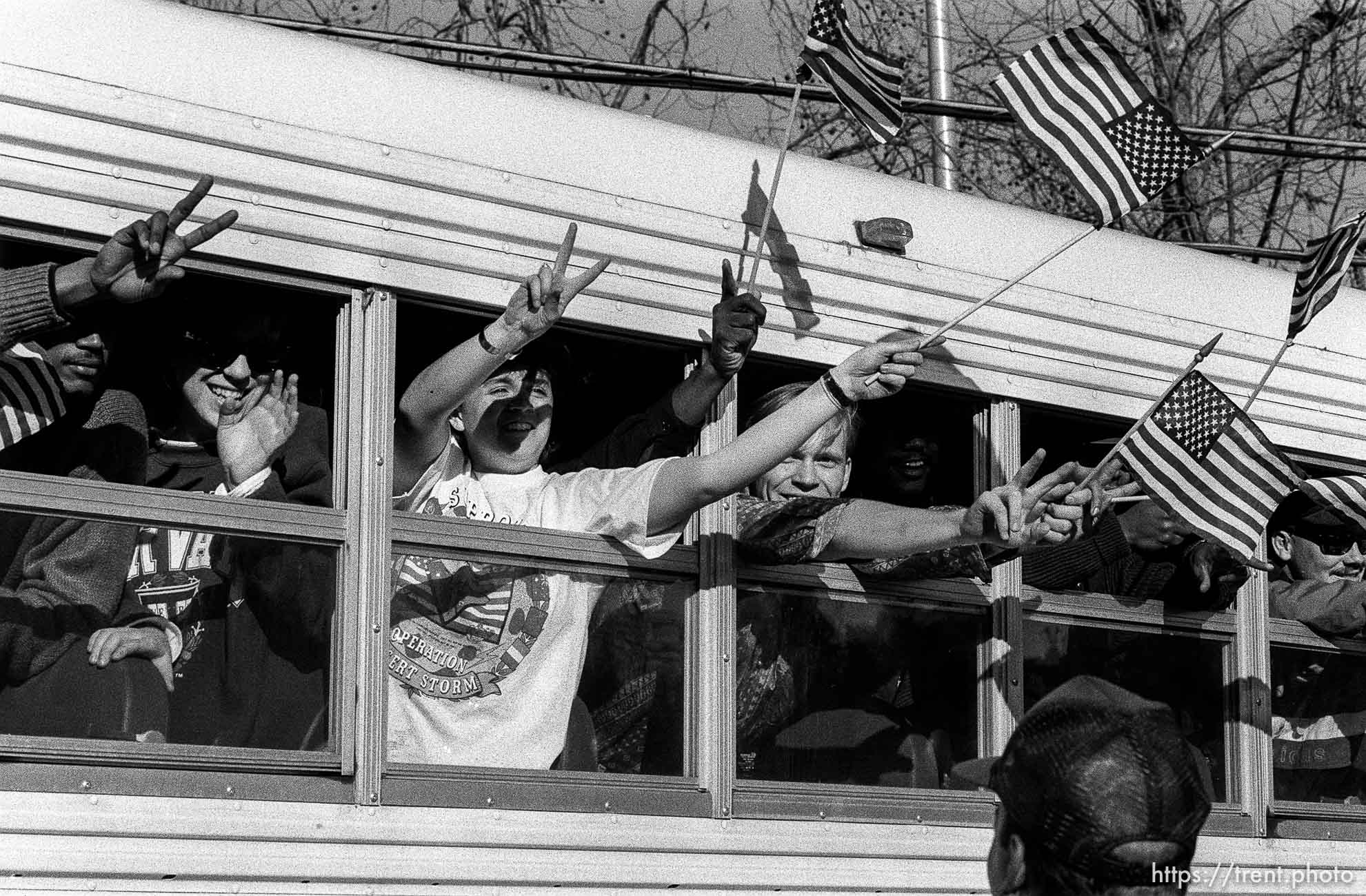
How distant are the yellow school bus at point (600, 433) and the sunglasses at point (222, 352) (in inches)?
2.8

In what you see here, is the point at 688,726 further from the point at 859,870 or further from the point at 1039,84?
the point at 1039,84

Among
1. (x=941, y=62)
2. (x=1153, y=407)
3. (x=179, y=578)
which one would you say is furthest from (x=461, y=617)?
(x=941, y=62)

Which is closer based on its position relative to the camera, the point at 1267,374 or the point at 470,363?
the point at 470,363

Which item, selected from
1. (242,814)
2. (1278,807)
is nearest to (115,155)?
(242,814)

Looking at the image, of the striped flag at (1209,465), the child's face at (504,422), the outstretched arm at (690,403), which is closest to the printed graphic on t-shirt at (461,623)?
the child's face at (504,422)

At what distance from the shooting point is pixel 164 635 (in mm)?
3543

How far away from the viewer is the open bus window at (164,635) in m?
3.44

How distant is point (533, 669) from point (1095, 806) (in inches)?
76.5

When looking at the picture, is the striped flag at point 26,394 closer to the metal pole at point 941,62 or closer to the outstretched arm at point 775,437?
the outstretched arm at point 775,437

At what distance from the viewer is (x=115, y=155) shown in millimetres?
3605

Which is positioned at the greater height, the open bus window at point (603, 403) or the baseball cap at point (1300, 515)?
the open bus window at point (603, 403)

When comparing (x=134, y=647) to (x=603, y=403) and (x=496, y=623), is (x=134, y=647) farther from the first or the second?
(x=603, y=403)

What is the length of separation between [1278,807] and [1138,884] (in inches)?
129

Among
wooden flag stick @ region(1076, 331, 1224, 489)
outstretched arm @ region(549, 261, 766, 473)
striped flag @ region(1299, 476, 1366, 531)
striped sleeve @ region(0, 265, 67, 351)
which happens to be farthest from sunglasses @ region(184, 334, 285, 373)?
striped flag @ region(1299, 476, 1366, 531)
